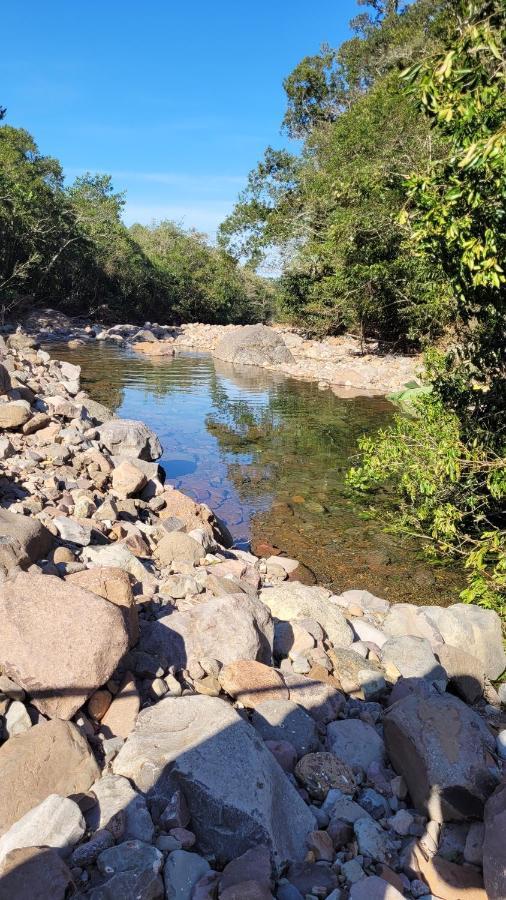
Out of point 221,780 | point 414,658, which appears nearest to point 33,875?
point 221,780

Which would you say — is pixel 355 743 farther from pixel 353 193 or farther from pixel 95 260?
pixel 95 260

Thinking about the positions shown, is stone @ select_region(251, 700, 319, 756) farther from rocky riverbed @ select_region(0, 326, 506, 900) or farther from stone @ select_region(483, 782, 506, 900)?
stone @ select_region(483, 782, 506, 900)

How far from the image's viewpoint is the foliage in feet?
13.7

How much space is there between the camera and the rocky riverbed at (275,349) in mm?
21312

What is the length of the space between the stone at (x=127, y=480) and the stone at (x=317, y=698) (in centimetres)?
418

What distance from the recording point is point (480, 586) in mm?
5660

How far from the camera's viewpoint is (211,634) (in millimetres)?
4297

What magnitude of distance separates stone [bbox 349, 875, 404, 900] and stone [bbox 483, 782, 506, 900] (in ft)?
1.47

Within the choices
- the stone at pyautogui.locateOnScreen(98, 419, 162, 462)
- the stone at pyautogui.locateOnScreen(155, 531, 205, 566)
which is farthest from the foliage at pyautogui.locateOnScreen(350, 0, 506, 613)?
the stone at pyautogui.locateOnScreen(98, 419, 162, 462)

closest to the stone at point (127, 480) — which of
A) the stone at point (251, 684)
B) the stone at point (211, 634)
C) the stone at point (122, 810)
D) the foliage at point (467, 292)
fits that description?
the foliage at point (467, 292)

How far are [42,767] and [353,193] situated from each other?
18002 mm

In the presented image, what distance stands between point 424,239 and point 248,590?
3.31 metres

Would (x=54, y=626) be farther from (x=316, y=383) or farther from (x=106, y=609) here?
(x=316, y=383)

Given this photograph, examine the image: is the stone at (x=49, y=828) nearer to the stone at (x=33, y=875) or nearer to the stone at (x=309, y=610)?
the stone at (x=33, y=875)
